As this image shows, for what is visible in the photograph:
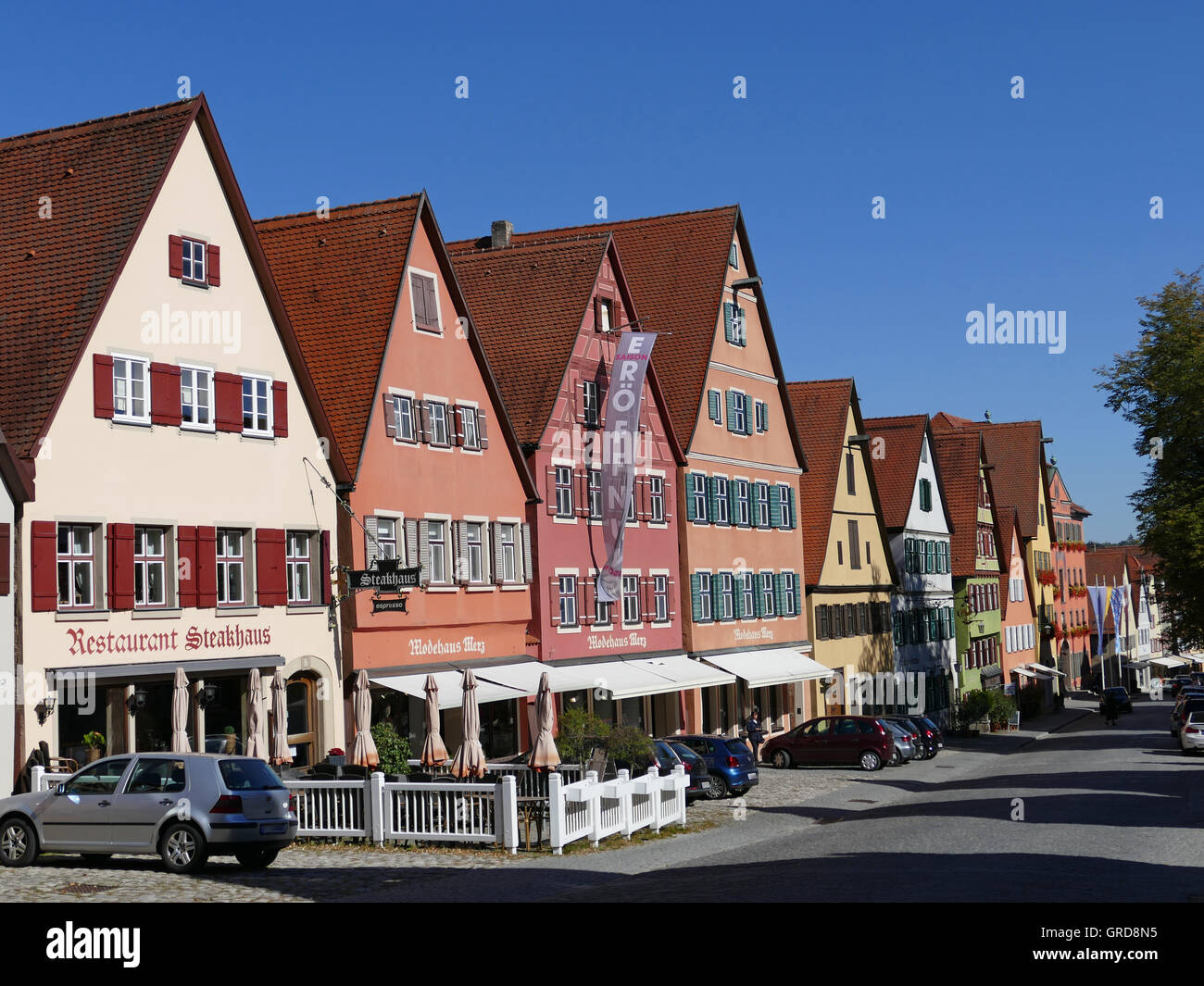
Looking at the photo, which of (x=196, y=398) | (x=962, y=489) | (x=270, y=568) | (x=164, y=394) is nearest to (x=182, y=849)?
(x=164, y=394)

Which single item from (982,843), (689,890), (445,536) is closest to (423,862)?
(689,890)

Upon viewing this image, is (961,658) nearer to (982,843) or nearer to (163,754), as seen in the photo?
(982,843)

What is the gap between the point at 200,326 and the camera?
29172 mm

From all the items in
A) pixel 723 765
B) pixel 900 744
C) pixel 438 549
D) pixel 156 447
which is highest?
pixel 156 447

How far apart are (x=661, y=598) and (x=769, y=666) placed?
5.30m

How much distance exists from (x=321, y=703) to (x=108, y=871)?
1199cm

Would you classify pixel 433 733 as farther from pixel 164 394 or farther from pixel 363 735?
pixel 164 394

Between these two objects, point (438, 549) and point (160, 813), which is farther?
point (438, 549)

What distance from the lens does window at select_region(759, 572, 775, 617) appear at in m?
51.8

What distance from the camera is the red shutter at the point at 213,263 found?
29.6m

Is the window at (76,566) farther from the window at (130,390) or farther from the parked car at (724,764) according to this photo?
the parked car at (724,764)

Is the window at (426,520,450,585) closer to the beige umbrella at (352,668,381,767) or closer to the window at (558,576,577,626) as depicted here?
the window at (558,576,577,626)

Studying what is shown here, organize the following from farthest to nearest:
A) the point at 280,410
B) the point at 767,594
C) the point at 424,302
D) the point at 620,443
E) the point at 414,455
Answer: the point at 767,594
the point at 620,443
the point at 424,302
the point at 414,455
the point at 280,410

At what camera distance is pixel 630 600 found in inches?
1721
